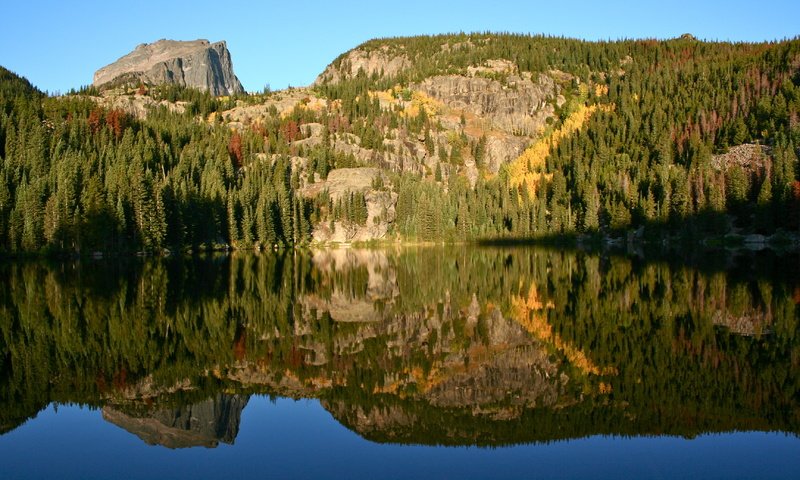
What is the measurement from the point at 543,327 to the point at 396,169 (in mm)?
149727

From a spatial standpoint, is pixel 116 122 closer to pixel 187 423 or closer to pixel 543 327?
pixel 543 327

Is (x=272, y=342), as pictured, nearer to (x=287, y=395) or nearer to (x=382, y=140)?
(x=287, y=395)

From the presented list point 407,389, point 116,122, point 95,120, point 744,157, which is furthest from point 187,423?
point 95,120

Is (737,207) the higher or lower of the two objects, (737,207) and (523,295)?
the higher

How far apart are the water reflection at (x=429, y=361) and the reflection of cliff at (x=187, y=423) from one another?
5 cm

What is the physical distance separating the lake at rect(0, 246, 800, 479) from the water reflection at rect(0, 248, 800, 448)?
0.08 meters

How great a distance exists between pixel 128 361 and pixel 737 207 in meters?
104

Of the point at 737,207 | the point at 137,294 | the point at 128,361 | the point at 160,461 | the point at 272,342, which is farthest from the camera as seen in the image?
the point at 737,207

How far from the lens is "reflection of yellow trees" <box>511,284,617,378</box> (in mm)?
17594

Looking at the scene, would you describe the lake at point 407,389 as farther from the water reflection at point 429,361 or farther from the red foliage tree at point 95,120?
the red foliage tree at point 95,120

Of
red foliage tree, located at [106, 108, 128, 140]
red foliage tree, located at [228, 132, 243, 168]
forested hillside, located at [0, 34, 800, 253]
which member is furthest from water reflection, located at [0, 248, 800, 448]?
red foliage tree, located at [228, 132, 243, 168]

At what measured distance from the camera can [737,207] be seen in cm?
10125

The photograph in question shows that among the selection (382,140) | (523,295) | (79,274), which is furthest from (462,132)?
(523,295)

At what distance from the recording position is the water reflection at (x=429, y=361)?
45.6 ft
